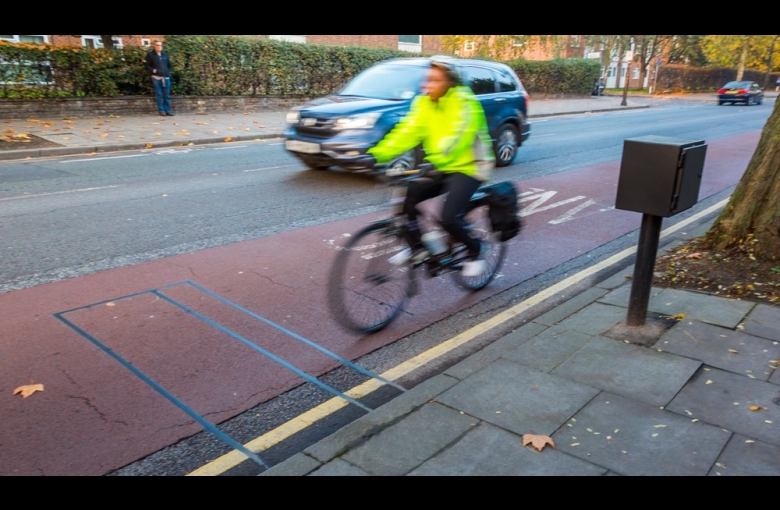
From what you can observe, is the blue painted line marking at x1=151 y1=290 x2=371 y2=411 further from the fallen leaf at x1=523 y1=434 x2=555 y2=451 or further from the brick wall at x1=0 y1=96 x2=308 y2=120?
the brick wall at x1=0 y1=96 x2=308 y2=120

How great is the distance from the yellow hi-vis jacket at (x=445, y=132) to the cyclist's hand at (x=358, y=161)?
478 centimetres

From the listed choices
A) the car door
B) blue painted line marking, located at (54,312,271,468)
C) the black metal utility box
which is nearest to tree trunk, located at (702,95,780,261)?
the black metal utility box

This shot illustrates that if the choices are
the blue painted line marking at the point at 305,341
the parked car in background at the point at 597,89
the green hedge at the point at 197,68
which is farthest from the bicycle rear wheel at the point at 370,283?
the parked car in background at the point at 597,89

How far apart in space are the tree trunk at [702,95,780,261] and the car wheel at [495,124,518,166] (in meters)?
6.53

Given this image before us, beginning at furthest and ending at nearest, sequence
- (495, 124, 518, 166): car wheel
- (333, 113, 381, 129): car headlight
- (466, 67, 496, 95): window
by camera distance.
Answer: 1. (495, 124, 518, 166): car wheel
2. (466, 67, 496, 95): window
3. (333, 113, 381, 129): car headlight

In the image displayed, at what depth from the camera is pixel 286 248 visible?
21.0 feet

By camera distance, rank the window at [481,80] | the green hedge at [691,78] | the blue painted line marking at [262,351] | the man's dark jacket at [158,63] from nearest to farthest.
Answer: the blue painted line marking at [262,351]
the window at [481,80]
the man's dark jacket at [158,63]
the green hedge at [691,78]

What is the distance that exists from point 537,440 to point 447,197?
2.26 meters

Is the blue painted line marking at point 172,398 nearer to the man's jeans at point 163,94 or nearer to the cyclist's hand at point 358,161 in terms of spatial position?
the cyclist's hand at point 358,161

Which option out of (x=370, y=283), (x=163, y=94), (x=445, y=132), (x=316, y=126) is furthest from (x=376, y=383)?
→ (x=163, y=94)

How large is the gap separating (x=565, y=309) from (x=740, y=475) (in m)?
2.16

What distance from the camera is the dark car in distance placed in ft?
30.5

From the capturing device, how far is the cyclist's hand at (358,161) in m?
9.32
